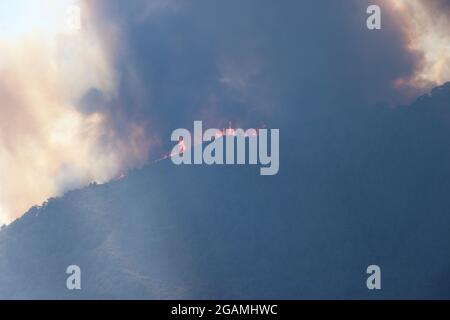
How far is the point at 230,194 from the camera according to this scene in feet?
167

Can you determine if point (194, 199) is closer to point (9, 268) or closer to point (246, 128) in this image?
point (246, 128)

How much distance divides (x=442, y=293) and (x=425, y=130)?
13.3 m

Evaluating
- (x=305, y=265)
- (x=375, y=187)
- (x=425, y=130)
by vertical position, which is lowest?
(x=305, y=265)
